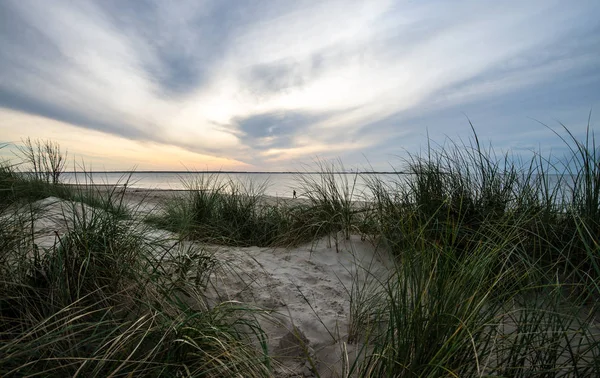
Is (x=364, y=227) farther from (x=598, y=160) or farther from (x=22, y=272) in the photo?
(x=22, y=272)

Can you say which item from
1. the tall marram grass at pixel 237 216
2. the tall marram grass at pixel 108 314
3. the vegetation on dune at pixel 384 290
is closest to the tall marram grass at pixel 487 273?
the vegetation on dune at pixel 384 290

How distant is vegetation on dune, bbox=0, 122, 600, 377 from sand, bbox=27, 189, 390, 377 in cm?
12

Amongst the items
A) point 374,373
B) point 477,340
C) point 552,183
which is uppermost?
point 552,183

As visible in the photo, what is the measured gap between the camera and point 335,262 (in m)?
3.07

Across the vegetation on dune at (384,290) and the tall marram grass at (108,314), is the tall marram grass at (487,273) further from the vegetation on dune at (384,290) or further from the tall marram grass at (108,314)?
the tall marram grass at (108,314)

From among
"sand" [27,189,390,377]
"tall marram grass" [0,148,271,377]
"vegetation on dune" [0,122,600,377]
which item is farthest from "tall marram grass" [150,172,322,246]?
"tall marram grass" [0,148,271,377]

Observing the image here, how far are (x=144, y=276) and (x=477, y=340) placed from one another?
5.60 ft

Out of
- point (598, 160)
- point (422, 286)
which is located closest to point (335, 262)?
point (422, 286)

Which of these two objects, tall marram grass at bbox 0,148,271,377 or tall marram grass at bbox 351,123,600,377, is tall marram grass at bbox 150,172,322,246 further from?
tall marram grass at bbox 0,148,271,377

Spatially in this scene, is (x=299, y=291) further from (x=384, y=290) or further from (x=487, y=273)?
(x=487, y=273)

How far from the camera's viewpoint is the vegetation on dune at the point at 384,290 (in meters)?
1.21

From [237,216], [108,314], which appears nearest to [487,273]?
[108,314]

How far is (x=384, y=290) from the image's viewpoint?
200 cm

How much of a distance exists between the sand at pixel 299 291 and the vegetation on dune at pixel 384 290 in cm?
12
